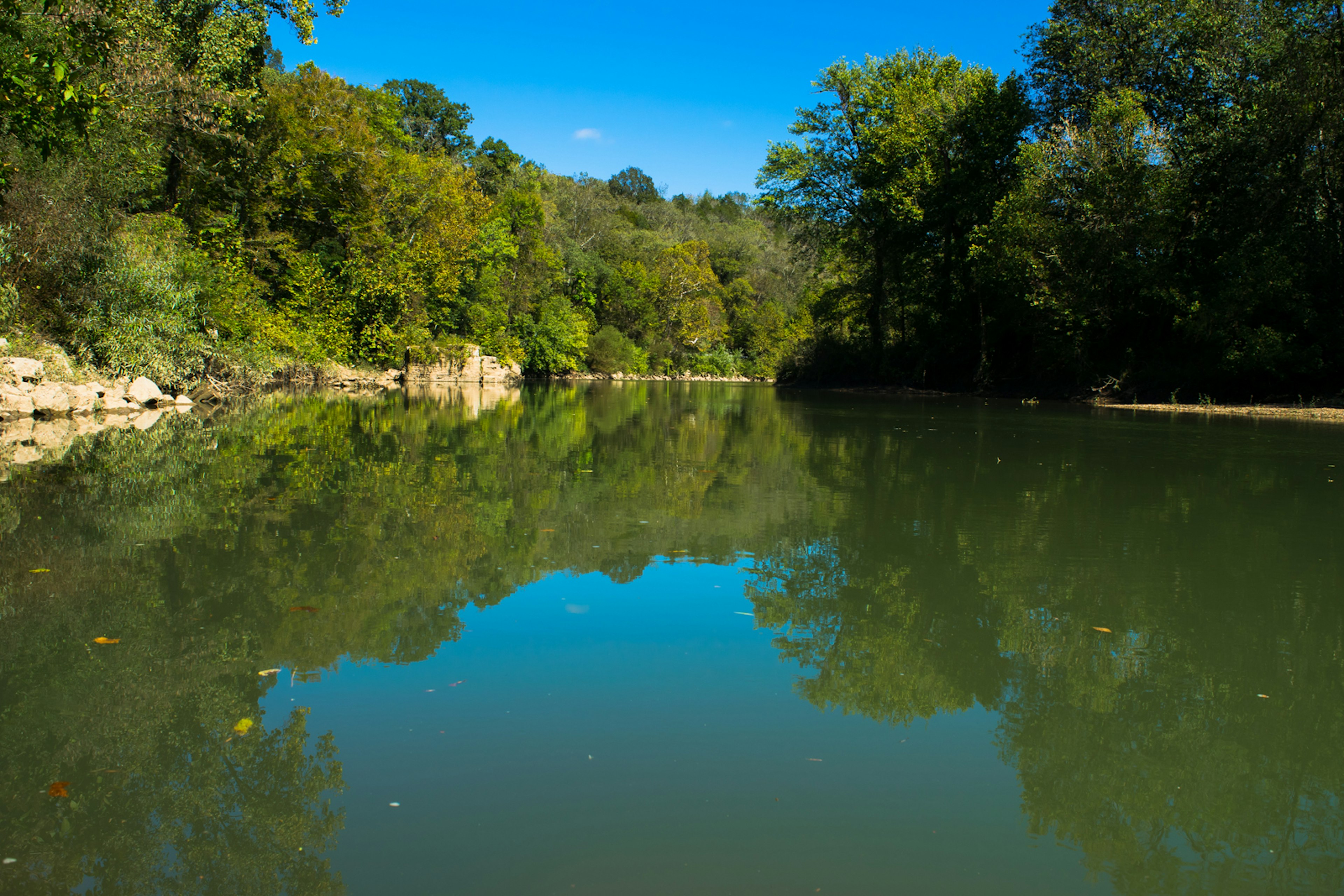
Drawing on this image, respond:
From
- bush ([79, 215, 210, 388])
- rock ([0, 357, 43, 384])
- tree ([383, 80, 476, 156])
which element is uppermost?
tree ([383, 80, 476, 156])

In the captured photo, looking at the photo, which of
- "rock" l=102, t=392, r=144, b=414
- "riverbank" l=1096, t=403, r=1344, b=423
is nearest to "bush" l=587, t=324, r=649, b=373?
"riverbank" l=1096, t=403, r=1344, b=423

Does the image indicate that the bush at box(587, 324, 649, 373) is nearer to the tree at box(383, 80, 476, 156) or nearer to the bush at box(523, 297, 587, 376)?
the bush at box(523, 297, 587, 376)

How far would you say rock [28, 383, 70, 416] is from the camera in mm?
12805

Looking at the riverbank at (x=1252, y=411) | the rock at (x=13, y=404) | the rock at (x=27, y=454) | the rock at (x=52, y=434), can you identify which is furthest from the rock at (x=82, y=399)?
the riverbank at (x=1252, y=411)

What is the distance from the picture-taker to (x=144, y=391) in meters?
15.5

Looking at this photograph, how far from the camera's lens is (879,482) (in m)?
8.52

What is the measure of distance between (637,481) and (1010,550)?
13.0 ft

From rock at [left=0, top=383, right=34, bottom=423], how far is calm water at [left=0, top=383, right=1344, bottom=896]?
6438mm

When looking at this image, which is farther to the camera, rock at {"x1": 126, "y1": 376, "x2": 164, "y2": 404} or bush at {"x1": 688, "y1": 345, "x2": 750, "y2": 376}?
bush at {"x1": 688, "y1": 345, "x2": 750, "y2": 376}

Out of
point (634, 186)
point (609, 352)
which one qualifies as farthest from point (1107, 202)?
point (634, 186)

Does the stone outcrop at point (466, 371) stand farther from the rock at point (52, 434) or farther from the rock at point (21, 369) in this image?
the rock at point (52, 434)

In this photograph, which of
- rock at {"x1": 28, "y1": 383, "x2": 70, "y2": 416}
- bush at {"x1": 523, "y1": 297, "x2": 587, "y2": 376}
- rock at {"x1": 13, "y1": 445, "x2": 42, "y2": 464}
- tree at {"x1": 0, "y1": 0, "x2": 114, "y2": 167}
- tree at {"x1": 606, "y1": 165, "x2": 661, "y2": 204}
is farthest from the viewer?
tree at {"x1": 606, "y1": 165, "x2": 661, "y2": 204}

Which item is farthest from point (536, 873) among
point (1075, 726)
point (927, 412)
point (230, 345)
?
point (230, 345)

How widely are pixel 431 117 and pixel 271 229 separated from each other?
87.3 feet
